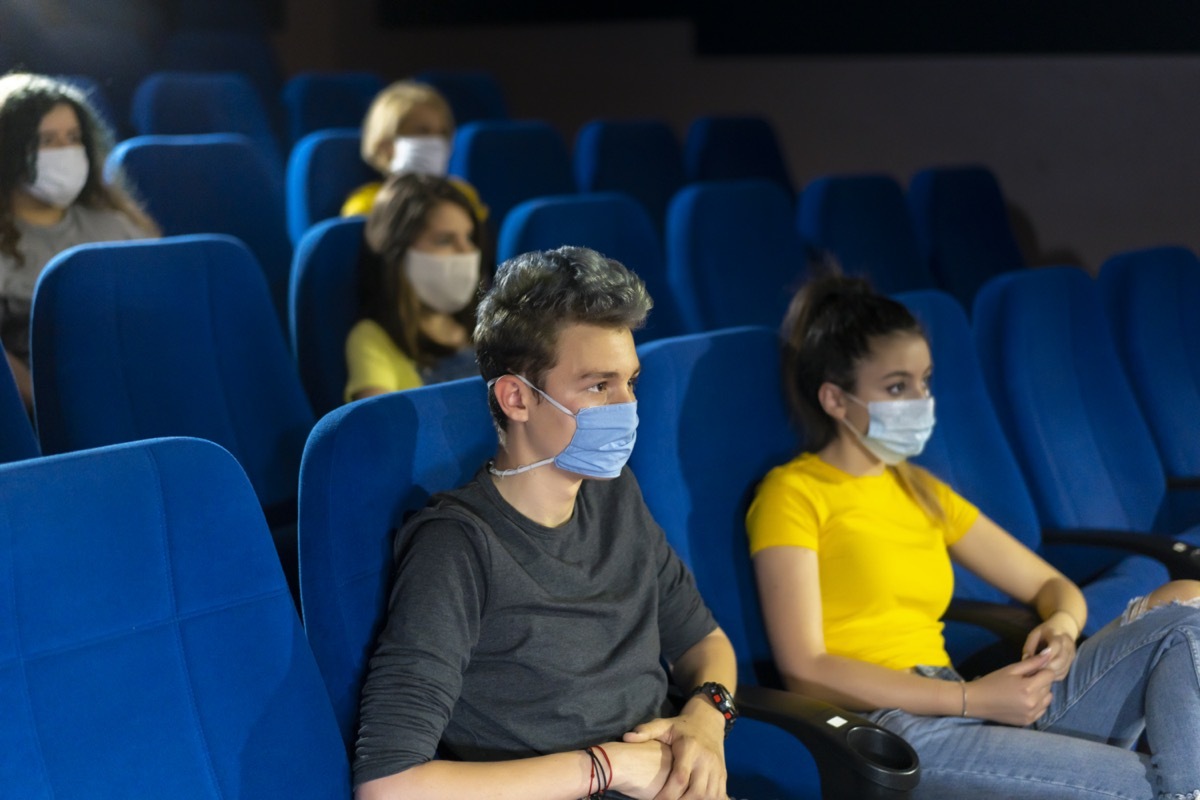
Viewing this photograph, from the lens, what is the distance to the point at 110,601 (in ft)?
3.94

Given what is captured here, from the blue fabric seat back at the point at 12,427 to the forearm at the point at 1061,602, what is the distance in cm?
154

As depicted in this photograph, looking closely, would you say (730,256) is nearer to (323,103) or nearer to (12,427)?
(12,427)

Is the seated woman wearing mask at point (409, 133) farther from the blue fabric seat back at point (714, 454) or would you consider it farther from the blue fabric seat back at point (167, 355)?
the blue fabric seat back at point (714, 454)

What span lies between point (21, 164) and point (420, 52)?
13.9 feet

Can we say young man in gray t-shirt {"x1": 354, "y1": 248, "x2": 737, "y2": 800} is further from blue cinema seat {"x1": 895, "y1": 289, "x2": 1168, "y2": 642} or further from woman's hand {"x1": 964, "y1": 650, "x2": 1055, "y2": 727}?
blue cinema seat {"x1": 895, "y1": 289, "x2": 1168, "y2": 642}

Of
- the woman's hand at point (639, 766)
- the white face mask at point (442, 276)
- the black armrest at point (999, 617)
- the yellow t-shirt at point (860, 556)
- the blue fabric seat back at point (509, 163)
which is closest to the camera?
the woman's hand at point (639, 766)

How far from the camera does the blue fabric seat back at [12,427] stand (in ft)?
6.10

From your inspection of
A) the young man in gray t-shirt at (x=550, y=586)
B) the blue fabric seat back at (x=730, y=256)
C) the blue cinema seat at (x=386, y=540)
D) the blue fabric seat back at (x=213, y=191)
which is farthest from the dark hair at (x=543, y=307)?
the blue fabric seat back at (x=213, y=191)

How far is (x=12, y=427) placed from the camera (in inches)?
73.7

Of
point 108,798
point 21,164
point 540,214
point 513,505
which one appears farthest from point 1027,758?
point 21,164

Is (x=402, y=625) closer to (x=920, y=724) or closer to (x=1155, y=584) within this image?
(x=920, y=724)

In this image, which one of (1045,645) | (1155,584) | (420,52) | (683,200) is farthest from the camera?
(420,52)

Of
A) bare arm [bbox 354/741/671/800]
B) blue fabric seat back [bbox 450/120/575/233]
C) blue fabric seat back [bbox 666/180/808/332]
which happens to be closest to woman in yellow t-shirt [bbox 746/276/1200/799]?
bare arm [bbox 354/741/671/800]

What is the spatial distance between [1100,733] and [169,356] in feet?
5.09
